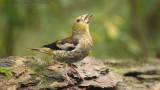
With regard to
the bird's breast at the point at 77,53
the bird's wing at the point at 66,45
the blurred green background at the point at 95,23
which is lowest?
the bird's breast at the point at 77,53

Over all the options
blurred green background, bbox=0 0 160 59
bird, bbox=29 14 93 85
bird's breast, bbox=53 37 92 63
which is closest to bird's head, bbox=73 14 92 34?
bird, bbox=29 14 93 85

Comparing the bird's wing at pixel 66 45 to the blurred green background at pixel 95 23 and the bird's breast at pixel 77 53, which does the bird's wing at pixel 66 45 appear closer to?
the bird's breast at pixel 77 53

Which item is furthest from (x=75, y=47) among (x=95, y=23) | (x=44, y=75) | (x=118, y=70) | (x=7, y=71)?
(x=95, y=23)

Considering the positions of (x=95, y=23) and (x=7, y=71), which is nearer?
(x=7, y=71)

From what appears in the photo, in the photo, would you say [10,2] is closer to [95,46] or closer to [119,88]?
[95,46]

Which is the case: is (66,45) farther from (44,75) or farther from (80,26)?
(44,75)

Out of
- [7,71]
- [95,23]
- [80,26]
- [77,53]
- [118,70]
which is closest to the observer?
[7,71]

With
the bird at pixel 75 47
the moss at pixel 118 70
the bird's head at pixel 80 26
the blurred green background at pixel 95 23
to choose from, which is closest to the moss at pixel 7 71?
the bird at pixel 75 47

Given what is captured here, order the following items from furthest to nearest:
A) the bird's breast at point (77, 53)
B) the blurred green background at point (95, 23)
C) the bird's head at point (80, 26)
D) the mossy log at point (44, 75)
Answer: the blurred green background at point (95, 23) → the bird's head at point (80, 26) → the bird's breast at point (77, 53) → the mossy log at point (44, 75)

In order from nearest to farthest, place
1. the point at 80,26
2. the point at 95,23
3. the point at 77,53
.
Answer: the point at 77,53, the point at 80,26, the point at 95,23

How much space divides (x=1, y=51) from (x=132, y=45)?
5.02m

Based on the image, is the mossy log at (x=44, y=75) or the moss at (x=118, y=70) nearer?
the mossy log at (x=44, y=75)

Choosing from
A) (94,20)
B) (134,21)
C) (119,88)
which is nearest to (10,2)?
(94,20)

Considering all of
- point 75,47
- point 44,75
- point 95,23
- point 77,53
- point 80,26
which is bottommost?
point 44,75
